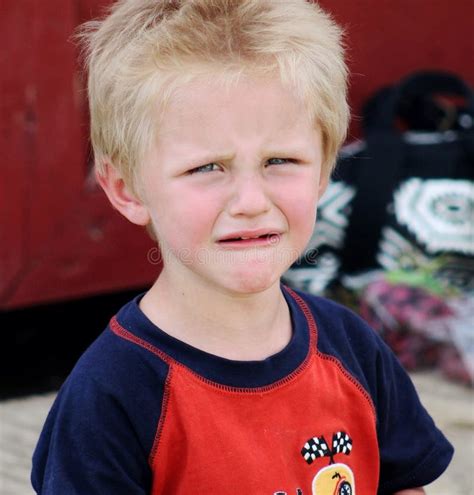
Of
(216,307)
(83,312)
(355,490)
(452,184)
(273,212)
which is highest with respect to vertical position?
(273,212)

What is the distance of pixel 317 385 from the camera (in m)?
1.76

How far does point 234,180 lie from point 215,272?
149 millimetres

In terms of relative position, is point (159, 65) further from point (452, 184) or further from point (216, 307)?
point (452, 184)

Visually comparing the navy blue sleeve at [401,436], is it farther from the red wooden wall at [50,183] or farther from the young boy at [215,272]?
the red wooden wall at [50,183]

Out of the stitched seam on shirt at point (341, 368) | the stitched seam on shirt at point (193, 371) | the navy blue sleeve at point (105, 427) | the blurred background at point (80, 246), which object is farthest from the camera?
the blurred background at point (80, 246)

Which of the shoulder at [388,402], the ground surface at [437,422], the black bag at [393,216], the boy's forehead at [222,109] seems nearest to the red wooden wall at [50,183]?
the ground surface at [437,422]

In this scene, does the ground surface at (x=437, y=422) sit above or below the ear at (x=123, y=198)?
below

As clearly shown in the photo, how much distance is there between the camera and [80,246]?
3.48m

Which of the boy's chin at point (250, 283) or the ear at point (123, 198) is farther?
the ear at point (123, 198)

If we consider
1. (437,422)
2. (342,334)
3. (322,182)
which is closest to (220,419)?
(342,334)

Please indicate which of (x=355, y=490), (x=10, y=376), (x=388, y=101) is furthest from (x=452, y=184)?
(x=355, y=490)

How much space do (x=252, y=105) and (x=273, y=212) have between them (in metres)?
0.17

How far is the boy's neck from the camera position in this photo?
5.64 feet

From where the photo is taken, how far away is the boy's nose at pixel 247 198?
1.58 m
